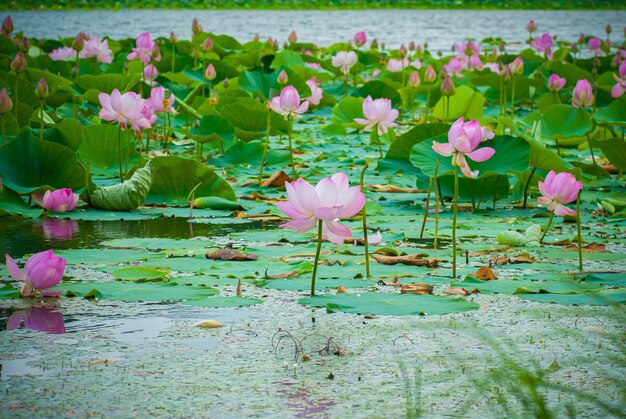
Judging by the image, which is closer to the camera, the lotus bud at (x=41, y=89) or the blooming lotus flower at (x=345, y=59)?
the lotus bud at (x=41, y=89)

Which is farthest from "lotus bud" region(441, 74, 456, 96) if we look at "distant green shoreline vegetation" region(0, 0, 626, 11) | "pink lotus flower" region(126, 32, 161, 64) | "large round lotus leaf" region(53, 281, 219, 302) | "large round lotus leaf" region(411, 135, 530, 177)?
"distant green shoreline vegetation" region(0, 0, 626, 11)

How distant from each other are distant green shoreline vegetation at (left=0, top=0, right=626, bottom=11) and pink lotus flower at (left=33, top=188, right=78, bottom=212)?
17463mm

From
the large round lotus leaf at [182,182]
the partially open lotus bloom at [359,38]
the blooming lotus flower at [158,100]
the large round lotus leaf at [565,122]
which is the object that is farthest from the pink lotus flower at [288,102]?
the partially open lotus bloom at [359,38]

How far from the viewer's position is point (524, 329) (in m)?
1.72

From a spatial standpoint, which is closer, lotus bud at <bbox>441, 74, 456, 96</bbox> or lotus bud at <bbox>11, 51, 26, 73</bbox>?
lotus bud at <bbox>441, 74, 456, 96</bbox>

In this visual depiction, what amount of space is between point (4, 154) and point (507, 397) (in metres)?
→ 2.05

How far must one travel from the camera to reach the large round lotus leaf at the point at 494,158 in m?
2.80

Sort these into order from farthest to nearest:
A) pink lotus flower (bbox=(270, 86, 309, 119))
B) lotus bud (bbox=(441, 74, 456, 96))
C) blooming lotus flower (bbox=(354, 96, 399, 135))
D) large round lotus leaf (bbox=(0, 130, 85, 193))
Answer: blooming lotus flower (bbox=(354, 96, 399, 135)), lotus bud (bbox=(441, 74, 456, 96)), pink lotus flower (bbox=(270, 86, 309, 119)), large round lotus leaf (bbox=(0, 130, 85, 193))

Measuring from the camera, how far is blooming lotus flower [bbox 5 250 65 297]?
184cm

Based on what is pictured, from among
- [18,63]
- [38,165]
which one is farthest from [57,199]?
[18,63]

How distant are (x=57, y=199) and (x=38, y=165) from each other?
0.71 ft

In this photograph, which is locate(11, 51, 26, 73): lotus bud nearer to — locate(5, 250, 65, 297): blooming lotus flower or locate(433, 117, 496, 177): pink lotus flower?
locate(5, 250, 65, 297): blooming lotus flower

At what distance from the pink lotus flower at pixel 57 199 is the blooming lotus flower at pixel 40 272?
954 mm

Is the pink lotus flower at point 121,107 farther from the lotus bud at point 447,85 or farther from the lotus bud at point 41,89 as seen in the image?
the lotus bud at point 447,85
